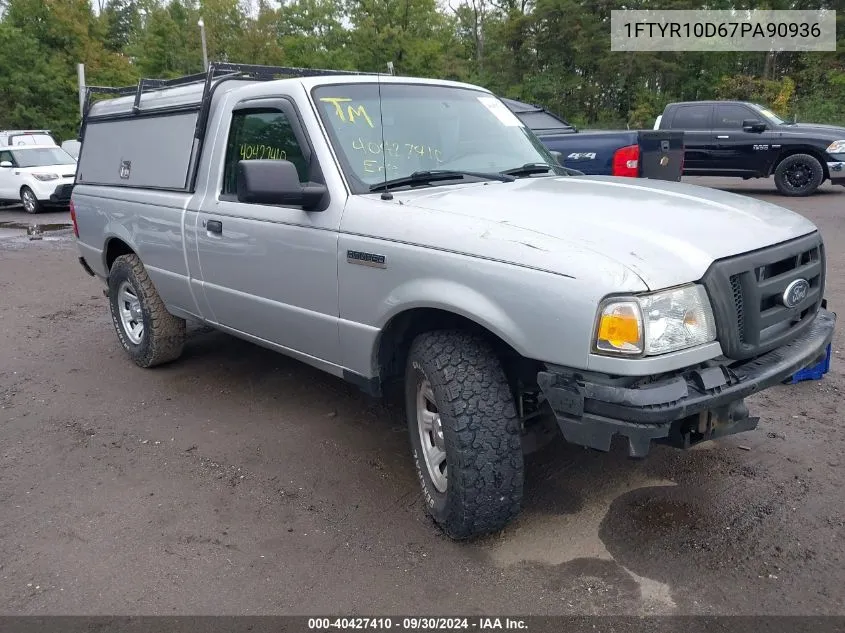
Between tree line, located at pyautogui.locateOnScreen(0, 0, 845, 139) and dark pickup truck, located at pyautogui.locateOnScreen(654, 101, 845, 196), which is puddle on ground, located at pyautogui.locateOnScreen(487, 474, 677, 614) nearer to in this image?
dark pickup truck, located at pyautogui.locateOnScreen(654, 101, 845, 196)

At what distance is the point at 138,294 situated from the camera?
5.25m

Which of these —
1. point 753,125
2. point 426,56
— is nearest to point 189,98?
point 753,125

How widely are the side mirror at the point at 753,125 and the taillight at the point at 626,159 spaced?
589cm

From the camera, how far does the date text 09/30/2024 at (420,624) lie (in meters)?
2.63

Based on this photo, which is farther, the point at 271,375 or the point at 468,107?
the point at 271,375

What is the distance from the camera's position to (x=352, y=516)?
11.1ft

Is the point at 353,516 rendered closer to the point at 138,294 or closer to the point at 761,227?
the point at 761,227

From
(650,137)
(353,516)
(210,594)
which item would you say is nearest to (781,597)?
(353,516)

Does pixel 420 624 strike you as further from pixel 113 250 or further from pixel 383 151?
pixel 113 250

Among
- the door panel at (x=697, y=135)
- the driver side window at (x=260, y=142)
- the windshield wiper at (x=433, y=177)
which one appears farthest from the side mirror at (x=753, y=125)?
the driver side window at (x=260, y=142)

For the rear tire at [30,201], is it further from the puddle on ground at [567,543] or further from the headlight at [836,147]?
the puddle on ground at [567,543]

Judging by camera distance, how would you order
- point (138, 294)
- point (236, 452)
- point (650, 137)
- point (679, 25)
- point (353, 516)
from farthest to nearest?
point (679, 25) → point (650, 137) → point (138, 294) → point (236, 452) → point (353, 516)

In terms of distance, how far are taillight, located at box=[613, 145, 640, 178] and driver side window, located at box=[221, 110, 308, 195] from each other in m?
5.86

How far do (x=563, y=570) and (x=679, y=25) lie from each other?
3465cm
